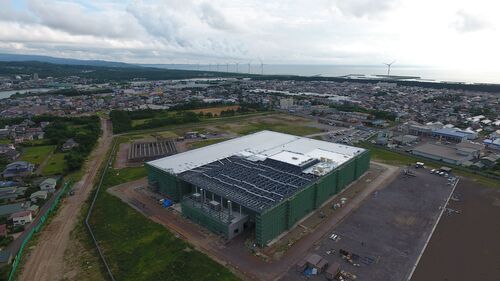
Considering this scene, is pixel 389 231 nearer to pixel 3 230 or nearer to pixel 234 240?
pixel 234 240

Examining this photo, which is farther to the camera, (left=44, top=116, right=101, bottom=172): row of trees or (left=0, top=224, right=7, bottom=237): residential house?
(left=44, top=116, right=101, bottom=172): row of trees

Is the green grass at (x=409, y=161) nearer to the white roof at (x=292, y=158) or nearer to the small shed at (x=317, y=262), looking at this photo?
the white roof at (x=292, y=158)

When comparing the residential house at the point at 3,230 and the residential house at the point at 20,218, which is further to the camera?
the residential house at the point at 20,218

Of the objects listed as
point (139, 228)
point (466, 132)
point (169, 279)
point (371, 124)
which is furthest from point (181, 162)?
point (466, 132)

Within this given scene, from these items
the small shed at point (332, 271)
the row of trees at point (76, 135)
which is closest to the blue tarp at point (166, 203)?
the small shed at point (332, 271)

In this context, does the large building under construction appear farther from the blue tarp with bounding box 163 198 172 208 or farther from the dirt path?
the dirt path

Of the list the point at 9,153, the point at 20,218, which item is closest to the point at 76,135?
the point at 9,153

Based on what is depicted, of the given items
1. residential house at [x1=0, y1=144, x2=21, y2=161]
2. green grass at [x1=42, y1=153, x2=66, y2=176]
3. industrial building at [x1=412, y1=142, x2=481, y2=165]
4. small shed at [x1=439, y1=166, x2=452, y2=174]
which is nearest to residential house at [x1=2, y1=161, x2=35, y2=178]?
green grass at [x1=42, y1=153, x2=66, y2=176]
